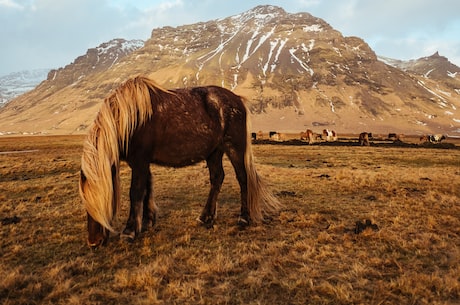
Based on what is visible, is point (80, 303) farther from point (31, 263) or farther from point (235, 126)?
point (235, 126)

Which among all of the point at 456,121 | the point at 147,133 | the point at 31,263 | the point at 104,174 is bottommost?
the point at 31,263

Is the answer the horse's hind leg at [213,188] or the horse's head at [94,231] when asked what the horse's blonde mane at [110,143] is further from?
the horse's hind leg at [213,188]

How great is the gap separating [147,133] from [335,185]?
9.10 m

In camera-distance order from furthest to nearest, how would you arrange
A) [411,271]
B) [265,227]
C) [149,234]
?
[265,227], [149,234], [411,271]

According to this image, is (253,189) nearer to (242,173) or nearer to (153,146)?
(242,173)

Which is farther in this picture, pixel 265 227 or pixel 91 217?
pixel 265 227

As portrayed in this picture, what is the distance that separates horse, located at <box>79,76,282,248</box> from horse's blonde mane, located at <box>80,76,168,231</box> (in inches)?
0.7

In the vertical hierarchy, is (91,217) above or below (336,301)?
above

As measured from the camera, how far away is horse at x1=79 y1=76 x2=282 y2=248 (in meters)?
6.06

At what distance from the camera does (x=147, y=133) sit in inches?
262

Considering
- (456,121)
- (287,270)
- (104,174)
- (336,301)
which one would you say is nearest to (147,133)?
(104,174)

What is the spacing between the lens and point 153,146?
6828mm

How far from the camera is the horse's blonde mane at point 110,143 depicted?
Result: 5.94 m

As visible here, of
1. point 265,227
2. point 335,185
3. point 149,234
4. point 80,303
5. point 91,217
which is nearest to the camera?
point 80,303
